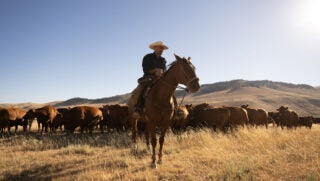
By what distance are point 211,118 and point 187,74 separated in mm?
9013

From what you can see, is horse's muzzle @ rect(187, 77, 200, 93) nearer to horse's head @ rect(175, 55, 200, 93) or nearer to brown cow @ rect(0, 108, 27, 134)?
horse's head @ rect(175, 55, 200, 93)

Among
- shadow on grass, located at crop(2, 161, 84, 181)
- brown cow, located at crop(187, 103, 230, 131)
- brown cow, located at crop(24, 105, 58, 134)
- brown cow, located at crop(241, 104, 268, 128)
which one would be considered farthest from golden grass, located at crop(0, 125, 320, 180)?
brown cow, located at crop(241, 104, 268, 128)

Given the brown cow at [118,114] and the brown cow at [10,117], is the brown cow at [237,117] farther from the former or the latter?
A: the brown cow at [10,117]

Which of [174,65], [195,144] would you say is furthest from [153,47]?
[195,144]

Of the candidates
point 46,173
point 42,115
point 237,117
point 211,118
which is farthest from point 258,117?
point 46,173

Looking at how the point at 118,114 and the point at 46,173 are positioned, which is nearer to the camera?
the point at 46,173

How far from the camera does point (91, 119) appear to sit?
645 inches

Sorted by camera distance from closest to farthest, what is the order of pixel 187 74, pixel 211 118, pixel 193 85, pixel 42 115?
pixel 193 85
pixel 187 74
pixel 211 118
pixel 42 115

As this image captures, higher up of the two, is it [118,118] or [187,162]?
[118,118]

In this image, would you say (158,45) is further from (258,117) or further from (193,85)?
(258,117)

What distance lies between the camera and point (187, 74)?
272 inches

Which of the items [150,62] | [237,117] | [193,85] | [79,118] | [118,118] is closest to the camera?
[193,85]

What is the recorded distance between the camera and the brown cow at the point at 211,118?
15117mm

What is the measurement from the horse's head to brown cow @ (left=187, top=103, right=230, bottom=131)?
324 inches
